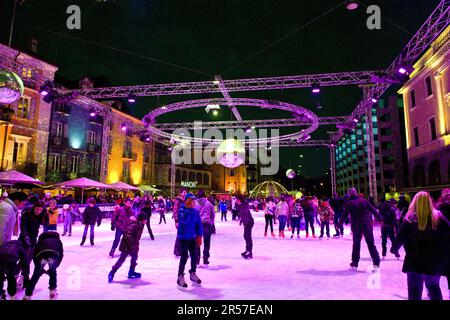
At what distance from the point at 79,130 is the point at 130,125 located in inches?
286

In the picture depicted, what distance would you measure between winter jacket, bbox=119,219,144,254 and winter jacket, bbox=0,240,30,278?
151cm

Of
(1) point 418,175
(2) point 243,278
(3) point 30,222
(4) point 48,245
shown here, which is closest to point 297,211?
(2) point 243,278

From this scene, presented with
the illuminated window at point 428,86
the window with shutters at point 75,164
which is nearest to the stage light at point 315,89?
the illuminated window at point 428,86

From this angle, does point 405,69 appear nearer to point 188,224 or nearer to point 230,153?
point 230,153

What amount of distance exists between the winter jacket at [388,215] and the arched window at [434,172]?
1616cm

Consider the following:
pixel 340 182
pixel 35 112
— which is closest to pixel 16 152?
pixel 35 112

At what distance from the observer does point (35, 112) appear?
956 inches

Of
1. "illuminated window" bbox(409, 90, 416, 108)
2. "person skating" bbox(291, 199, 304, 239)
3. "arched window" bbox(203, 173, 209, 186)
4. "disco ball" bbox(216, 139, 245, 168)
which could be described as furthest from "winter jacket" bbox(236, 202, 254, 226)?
"arched window" bbox(203, 173, 209, 186)

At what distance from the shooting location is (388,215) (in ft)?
28.5

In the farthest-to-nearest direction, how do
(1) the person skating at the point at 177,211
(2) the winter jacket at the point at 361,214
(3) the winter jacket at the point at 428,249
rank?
1. (2) the winter jacket at the point at 361,214
2. (1) the person skating at the point at 177,211
3. (3) the winter jacket at the point at 428,249

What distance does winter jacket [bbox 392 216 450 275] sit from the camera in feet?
10.8

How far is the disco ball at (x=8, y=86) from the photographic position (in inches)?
268

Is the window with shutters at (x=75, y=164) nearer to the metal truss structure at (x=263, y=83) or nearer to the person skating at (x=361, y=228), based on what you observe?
the metal truss structure at (x=263, y=83)

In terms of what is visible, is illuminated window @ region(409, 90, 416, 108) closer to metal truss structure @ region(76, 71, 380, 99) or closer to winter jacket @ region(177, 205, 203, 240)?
metal truss structure @ region(76, 71, 380, 99)
